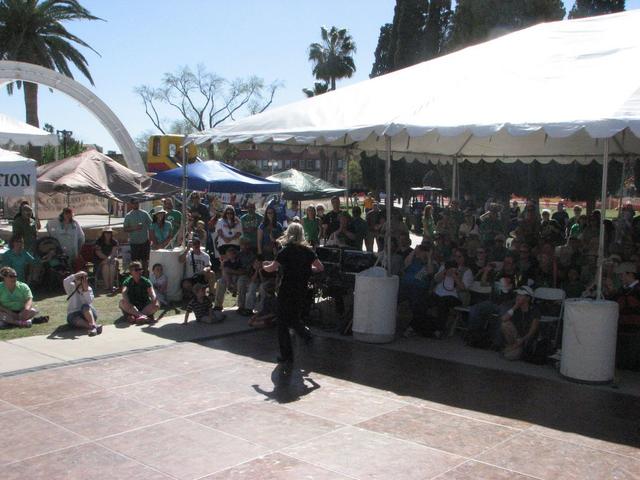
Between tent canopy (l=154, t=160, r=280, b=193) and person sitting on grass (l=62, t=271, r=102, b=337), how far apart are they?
671cm

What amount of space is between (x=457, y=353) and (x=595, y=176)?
24.4m

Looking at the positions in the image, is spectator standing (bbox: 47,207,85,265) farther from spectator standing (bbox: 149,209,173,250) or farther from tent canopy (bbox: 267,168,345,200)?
tent canopy (bbox: 267,168,345,200)

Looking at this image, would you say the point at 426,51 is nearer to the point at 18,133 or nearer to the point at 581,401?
the point at 18,133

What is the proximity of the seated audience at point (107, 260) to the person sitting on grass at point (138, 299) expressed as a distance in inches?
116

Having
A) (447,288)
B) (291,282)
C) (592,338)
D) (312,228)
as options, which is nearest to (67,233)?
(312,228)

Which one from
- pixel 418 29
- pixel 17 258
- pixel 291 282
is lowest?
pixel 17 258

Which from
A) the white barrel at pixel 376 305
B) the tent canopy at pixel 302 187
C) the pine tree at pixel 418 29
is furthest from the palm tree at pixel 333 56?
the white barrel at pixel 376 305

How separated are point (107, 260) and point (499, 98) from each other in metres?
8.20

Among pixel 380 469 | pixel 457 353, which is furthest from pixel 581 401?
pixel 380 469

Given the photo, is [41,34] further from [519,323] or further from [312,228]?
[519,323]

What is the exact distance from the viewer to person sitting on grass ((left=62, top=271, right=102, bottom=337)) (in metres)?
9.49

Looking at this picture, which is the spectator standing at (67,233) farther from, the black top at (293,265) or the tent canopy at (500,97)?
the black top at (293,265)

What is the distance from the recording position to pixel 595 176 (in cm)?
3044

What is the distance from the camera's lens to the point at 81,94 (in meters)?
20.3
